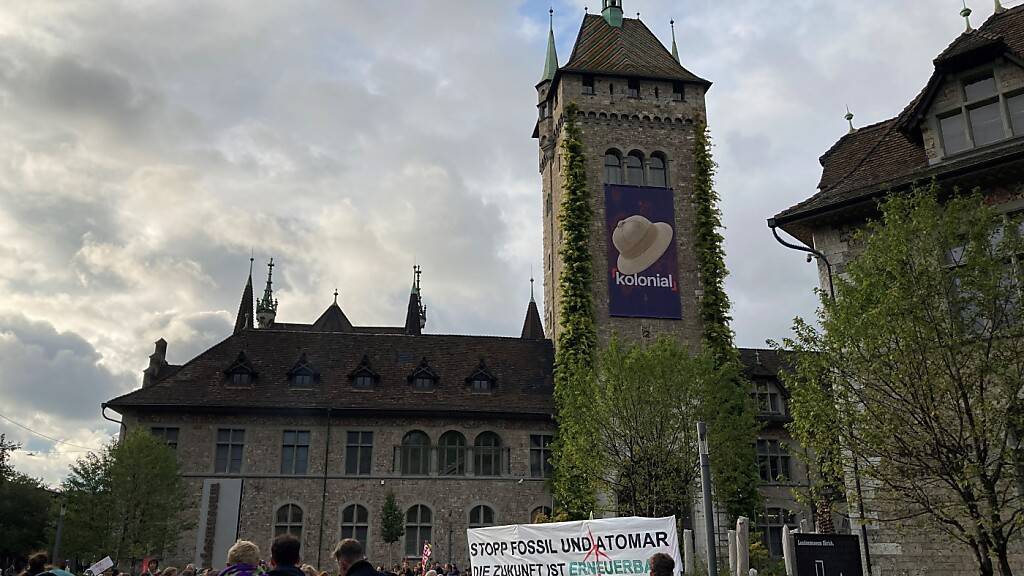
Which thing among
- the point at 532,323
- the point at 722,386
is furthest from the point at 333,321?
the point at 722,386

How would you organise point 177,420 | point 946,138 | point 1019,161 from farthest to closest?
point 177,420 < point 946,138 < point 1019,161

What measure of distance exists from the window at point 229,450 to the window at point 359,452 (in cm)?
420

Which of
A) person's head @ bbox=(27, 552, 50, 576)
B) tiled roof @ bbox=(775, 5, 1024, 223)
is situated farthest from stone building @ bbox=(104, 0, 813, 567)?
person's head @ bbox=(27, 552, 50, 576)

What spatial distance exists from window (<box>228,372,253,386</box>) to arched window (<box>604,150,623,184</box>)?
1776 centimetres

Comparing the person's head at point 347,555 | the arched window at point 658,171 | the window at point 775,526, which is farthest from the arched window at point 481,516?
the person's head at point 347,555

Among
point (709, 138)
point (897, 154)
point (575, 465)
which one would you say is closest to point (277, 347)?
point (575, 465)

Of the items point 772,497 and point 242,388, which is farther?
point 772,497

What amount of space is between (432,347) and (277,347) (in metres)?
7.00

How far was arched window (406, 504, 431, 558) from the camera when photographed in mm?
33031

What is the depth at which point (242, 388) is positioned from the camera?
115ft

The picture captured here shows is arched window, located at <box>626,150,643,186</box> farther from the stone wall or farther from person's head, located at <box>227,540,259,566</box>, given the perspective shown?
person's head, located at <box>227,540,259,566</box>

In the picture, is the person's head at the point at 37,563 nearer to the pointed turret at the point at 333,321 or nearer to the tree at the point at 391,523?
the tree at the point at 391,523

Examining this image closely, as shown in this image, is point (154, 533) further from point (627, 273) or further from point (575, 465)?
point (627, 273)

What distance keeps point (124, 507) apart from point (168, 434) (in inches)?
163
